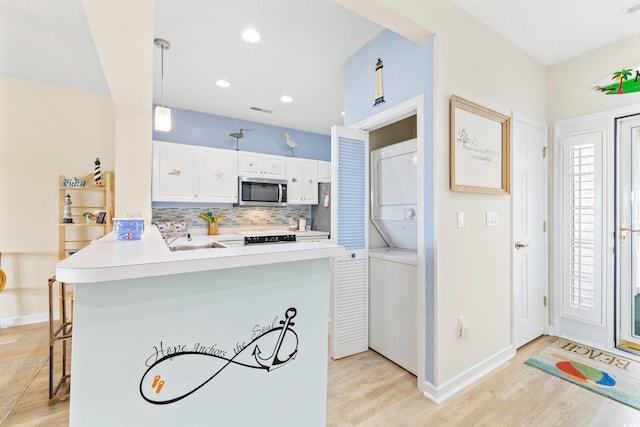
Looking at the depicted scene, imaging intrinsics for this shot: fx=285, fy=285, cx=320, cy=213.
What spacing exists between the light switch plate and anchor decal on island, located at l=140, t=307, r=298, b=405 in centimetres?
182

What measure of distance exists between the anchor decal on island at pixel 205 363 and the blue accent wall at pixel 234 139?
3759mm

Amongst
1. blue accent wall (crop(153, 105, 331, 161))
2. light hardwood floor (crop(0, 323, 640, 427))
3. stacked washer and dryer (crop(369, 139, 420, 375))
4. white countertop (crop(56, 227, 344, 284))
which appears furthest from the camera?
blue accent wall (crop(153, 105, 331, 161))

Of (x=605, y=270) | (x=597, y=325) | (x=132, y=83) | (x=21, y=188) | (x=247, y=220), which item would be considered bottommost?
(x=597, y=325)

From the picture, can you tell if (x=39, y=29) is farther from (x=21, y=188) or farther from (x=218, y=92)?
(x=21, y=188)

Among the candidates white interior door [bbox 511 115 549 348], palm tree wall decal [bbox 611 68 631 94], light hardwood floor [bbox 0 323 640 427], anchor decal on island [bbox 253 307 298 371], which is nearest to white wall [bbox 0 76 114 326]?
light hardwood floor [bbox 0 323 640 427]

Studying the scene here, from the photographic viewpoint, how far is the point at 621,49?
2.46 m

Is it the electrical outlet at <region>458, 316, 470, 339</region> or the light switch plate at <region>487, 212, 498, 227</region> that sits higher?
the light switch plate at <region>487, 212, 498, 227</region>

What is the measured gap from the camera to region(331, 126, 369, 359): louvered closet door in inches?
97.3

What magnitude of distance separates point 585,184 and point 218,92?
4.03m

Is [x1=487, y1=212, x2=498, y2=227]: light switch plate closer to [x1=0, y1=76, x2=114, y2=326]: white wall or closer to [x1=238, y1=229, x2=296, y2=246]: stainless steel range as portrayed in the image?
[x1=238, y1=229, x2=296, y2=246]: stainless steel range

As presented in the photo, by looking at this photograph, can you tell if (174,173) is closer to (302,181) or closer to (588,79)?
(302,181)

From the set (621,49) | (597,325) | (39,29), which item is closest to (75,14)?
(39,29)

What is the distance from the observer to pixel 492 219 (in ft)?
7.59

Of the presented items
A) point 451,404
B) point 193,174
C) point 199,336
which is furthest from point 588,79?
point 193,174
